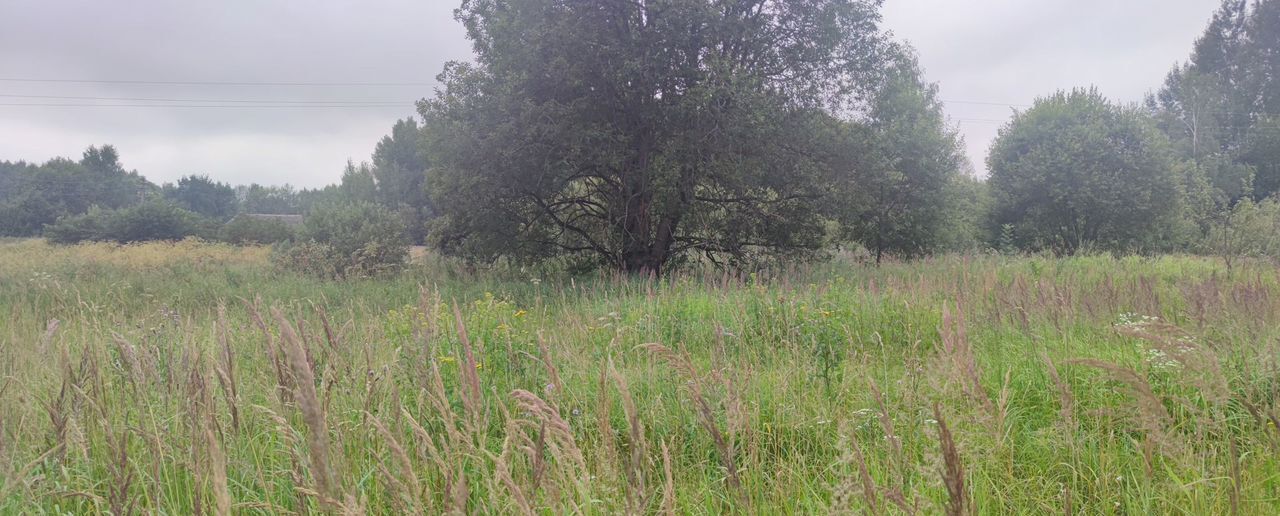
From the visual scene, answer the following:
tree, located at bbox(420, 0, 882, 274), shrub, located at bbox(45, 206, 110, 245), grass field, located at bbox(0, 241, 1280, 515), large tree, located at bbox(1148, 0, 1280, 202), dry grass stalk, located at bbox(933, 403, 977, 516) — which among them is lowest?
grass field, located at bbox(0, 241, 1280, 515)

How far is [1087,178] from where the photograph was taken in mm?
22203

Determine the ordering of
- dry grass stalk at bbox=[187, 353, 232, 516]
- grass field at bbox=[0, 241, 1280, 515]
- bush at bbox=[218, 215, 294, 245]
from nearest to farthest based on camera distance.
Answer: grass field at bbox=[0, 241, 1280, 515] < dry grass stalk at bbox=[187, 353, 232, 516] < bush at bbox=[218, 215, 294, 245]

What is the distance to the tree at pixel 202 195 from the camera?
272 ft

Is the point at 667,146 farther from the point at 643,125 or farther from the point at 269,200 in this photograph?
the point at 269,200

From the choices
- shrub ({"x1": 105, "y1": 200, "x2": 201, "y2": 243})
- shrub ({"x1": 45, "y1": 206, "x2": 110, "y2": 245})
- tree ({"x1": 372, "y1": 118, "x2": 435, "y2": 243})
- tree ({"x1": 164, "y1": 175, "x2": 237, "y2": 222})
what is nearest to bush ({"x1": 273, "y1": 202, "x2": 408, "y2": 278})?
shrub ({"x1": 105, "y1": 200, "x2": 201, "y2": 243})

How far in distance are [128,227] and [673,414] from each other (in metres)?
41.4

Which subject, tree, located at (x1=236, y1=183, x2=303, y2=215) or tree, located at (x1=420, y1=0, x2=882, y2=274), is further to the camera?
tree, located at (x1=236, y1=183, x2=303, y2=215)

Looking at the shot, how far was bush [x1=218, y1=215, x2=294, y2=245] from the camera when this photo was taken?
32.1 metres

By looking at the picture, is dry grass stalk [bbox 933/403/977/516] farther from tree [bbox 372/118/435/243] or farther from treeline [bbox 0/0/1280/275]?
tree [bbox 372/118/435/243]

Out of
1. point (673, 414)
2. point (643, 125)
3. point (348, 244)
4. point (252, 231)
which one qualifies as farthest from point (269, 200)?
point (673, 414)

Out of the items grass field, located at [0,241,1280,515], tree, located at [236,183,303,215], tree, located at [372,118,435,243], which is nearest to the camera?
grass field, located at [0,241,1280,515]

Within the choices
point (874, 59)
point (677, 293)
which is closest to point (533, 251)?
point (677, 293)

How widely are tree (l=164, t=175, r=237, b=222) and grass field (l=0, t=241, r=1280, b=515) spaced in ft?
305

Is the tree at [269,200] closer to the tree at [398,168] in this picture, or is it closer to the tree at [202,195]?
the tree at [202,195]
